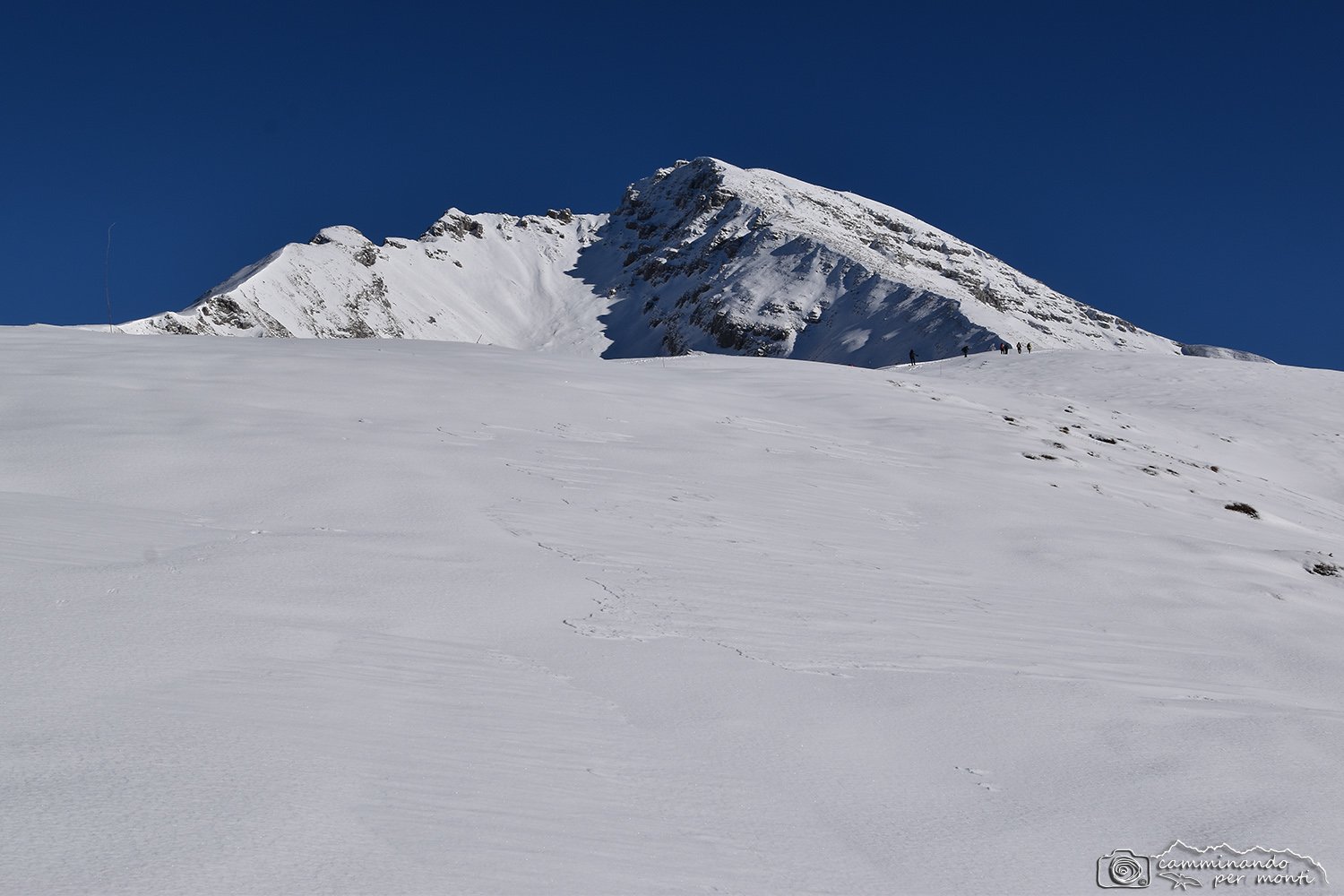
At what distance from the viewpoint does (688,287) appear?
15000 centimetres

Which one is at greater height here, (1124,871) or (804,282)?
(804,282)

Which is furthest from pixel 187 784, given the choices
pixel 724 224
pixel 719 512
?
pixel 724 224

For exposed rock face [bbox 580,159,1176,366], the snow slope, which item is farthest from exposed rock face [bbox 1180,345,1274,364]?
the snow slope

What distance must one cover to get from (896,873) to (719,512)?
5308 millimetres

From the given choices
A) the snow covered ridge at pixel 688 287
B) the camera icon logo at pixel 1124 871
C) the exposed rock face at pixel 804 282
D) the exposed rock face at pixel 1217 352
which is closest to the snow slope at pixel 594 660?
the camera icon logo at pixel 1124 871

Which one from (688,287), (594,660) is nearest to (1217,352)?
(688,287)

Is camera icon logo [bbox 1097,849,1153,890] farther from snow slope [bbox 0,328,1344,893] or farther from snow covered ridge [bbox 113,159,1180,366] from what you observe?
snow covered ridge [bbox 113,159,1180,366]

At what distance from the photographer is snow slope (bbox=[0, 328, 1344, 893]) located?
3125 millimetres

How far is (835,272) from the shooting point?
424 feet

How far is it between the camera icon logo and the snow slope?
0.07 metres

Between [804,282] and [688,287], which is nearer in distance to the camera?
[804,282]

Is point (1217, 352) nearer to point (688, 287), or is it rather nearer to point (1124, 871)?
point (688, 287)

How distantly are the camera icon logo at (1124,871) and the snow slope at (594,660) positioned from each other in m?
0.07

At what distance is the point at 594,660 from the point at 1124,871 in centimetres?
256
